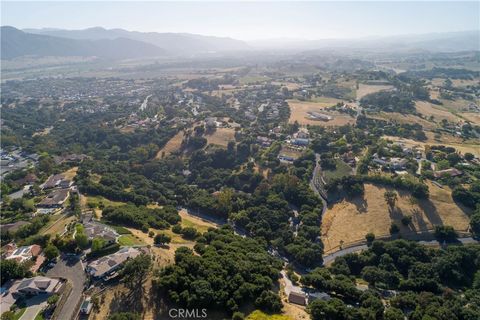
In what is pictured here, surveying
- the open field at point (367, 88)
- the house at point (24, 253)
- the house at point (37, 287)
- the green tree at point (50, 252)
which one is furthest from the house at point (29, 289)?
the open field at point (367, 88)

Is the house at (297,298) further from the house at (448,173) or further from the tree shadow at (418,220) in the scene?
the house at (448,173)

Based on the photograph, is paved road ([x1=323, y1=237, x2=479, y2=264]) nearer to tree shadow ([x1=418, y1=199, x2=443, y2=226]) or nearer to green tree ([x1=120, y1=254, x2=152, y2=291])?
tree shadow ([x1=418, y1=199, x2=443, y2=226])

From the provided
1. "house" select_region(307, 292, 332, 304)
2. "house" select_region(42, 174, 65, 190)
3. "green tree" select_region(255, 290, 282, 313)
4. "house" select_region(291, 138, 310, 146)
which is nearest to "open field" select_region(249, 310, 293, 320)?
"green tree" select_region(255, 290, 282, 313)

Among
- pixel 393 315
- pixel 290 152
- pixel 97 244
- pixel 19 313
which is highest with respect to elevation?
pixel 97 244

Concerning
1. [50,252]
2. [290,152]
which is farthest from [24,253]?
[290,152]

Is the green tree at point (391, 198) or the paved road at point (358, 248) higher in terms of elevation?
the green tree at point (391, 198)

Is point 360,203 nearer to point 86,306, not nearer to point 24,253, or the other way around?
point 86,306
